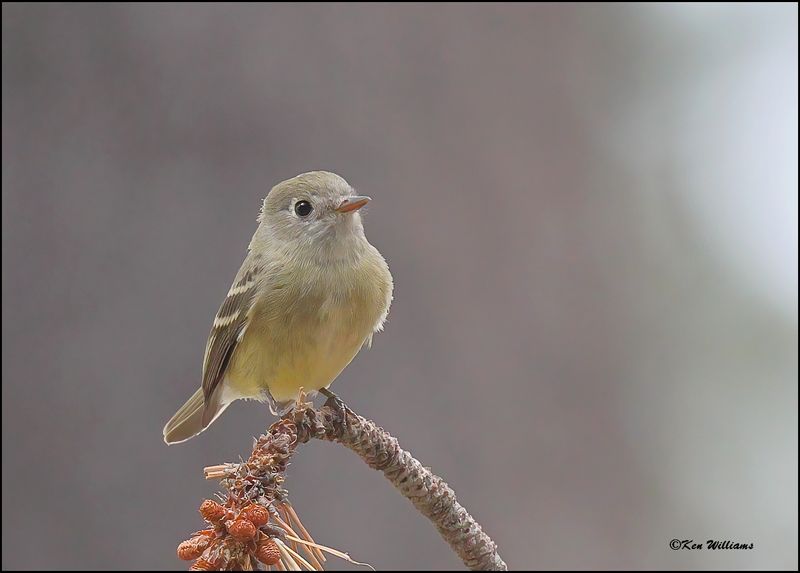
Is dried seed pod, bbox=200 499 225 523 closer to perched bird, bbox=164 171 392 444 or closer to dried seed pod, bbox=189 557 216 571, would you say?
dried seed pod, bbox=189 557 216 571

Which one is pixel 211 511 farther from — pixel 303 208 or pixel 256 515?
pixel 303 208

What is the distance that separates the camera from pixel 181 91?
104 inches

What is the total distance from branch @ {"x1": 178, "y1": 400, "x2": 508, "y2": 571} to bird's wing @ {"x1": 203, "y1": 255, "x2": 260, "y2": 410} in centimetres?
48

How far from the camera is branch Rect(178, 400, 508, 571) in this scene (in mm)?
680

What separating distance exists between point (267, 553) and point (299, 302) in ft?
2.21

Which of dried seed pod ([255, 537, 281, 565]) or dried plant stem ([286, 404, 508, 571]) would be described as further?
dried plant stem ([286, 404, 508, 571])

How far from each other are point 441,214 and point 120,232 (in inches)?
43.8

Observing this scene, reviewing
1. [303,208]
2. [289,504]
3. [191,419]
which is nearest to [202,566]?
[289,504]

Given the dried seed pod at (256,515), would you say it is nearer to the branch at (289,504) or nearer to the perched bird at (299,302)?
the branch at (289,504)

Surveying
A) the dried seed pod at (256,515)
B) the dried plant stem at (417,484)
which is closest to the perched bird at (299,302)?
the dried plant stem at (417,484)

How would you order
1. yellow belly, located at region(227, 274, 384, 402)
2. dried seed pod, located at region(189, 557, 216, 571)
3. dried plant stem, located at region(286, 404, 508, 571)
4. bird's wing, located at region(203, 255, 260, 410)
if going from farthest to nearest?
bird's wing, located at region(203, 255, 260, 410) < yellow belly, located at region(227, 274, 384, 402) < dried plant stem, located at region(286, 404, 508, 571) < dried seed pod, located at region(189, 557, 216, 571)

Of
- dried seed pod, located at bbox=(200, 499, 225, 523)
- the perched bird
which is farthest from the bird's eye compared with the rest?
dried seed pod, located at bbox=(200, 499, 225, 523)

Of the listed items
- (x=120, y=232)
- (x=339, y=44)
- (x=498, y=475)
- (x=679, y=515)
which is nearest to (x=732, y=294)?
(x=679, y=515)

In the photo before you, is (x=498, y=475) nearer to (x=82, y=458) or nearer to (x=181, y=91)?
(x=82, y=458)
